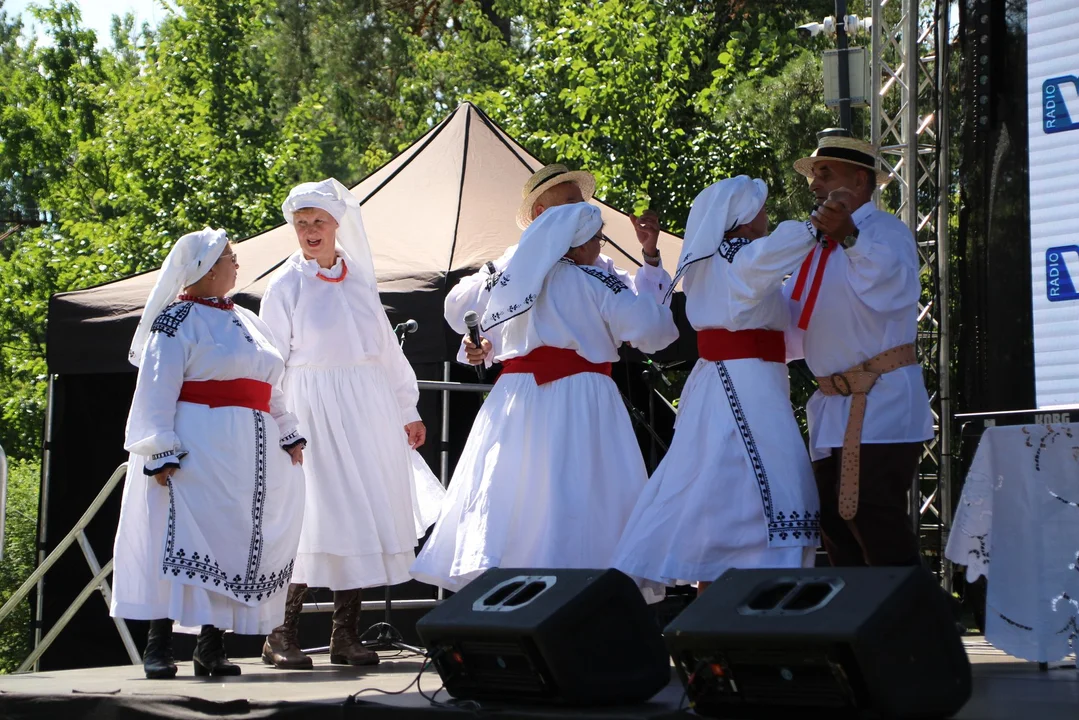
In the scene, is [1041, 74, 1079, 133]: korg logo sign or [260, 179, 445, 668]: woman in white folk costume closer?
[1041, 74, 1079, 133]: korg logo sign

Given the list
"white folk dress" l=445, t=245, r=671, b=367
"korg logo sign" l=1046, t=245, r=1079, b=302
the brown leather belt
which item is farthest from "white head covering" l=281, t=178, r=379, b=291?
"korg logo sign" l=1046, t=245, r=1079, b=302

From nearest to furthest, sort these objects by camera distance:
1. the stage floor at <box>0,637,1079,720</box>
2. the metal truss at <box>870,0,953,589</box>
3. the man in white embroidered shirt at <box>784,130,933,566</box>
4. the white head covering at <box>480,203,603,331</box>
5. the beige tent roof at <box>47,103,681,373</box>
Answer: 1. the stage floor at <box>0,637,1079,720</box>
2. the man in white embroidered shirt at <box>784,130,933,566</box>
3. the white head covering at <box>480,203,603,331</box>
4. the metal truss at <box>870,0,953,589</box>
5. the beige tent roof at <box>47,103,681,373</box>

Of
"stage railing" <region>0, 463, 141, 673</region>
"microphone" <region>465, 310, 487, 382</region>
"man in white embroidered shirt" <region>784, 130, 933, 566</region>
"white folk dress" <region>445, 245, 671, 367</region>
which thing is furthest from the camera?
"stage railing" <region>0, 463, 141, 673</region>

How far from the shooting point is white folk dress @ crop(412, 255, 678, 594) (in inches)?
197

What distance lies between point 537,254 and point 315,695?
1857 millimetres

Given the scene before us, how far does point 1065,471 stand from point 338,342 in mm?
2890

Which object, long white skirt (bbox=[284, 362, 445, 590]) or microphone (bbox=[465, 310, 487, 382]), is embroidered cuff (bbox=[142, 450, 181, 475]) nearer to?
long white skirt (bbox=[284, 362, 445, 590])

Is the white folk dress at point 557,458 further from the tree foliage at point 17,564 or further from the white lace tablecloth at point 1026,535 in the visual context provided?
the tree foliage at point 17,564

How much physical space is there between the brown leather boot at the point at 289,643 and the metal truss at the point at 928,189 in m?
3.32

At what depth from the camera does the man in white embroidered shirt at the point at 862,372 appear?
450cm

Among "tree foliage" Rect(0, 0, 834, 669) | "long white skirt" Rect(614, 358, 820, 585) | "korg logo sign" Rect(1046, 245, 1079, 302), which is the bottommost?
"long white skirt" Rect(614, 358, 820, 585)

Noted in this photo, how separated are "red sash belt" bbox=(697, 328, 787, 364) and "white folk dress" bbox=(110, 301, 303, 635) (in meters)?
1.73

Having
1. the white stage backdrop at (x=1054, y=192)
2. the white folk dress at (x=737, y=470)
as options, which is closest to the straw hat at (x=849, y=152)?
the white folk dress at (x=737, y=470)

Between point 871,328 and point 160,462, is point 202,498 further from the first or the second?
point 871,328
